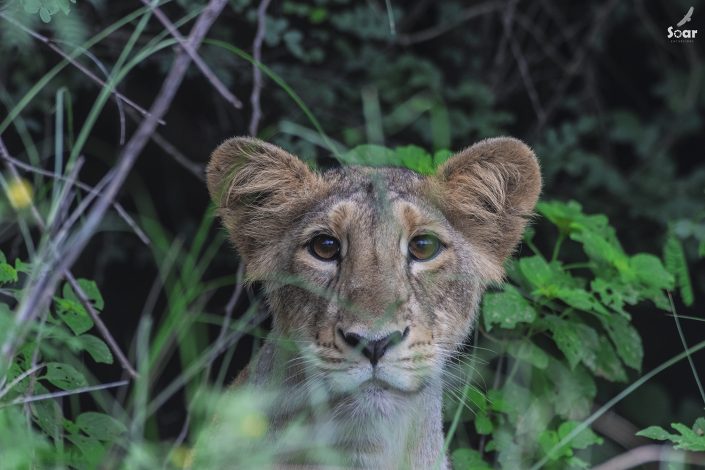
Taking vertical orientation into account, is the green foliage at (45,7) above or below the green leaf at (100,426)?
above

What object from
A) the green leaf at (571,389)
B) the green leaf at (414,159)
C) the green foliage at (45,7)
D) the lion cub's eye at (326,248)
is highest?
the green foliage at (45,7)

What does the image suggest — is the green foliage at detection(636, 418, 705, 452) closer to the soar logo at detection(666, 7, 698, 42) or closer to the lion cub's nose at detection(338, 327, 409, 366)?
the lion cub's nose at detection(338, 327, 409, 366)

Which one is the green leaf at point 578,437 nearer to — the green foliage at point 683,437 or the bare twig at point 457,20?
the green foliage at point 683,437

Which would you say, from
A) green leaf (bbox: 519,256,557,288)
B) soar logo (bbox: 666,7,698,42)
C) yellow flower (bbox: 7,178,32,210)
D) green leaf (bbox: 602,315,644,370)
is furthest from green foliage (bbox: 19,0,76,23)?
soar logo (bbox: 666,7,698,42)

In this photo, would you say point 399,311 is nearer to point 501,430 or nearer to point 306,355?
point 306,355

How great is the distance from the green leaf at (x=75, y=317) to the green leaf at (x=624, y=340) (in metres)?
2.00

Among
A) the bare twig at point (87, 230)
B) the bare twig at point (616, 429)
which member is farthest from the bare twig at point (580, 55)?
the bare twig at point (87, 230)

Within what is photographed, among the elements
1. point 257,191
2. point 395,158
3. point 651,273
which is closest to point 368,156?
point 395,158

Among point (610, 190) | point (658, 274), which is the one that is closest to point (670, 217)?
point (610, 190)

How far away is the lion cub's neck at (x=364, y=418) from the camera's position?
339cm

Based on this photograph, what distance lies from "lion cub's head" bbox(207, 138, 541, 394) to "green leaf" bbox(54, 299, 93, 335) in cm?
68

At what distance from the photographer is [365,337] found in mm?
3230

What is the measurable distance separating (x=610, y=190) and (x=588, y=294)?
7.83 feet

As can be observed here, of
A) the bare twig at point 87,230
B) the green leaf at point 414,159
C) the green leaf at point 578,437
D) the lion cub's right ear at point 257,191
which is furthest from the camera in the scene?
the green leaf at point 414,159
